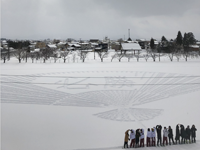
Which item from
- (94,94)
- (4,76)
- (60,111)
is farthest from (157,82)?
(4,76)

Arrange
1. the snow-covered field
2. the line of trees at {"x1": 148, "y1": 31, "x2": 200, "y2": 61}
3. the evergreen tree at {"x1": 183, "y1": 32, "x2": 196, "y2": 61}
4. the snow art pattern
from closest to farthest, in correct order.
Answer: the snow-covered field, the snow art pattern, the line of trees at {"x1": 148, "y1": 31, "x2": 200, "y2": 61}, the evergreen tree at {"x1": 183, "y1": 32, "x2": 196, "y2": 61}

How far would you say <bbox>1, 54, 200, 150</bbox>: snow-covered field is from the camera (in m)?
3.58

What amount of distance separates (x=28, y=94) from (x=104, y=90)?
2706 mm

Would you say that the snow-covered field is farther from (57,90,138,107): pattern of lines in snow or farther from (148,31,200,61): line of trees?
(148,31,200,61): line of trees

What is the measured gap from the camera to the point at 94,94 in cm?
628

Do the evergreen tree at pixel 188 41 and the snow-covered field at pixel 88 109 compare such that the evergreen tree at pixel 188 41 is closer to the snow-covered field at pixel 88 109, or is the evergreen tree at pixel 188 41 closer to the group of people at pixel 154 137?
the snow-covered field at pixel 88 109

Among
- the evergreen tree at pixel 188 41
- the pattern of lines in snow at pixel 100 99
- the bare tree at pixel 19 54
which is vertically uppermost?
the evergreen tree at pixel 188 41

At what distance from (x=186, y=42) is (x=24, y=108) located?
50.3 ft

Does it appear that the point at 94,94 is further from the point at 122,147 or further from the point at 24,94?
the point at 122,147

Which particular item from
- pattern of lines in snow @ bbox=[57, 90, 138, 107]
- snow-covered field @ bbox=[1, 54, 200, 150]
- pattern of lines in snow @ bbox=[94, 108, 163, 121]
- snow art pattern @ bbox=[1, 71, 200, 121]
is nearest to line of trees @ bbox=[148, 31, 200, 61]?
snow art pattern @ bbox=[1, 71, 200, 121]

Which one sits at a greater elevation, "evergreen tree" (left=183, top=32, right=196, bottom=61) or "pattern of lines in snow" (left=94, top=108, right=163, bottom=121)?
"evergreen tree" (left=183, top=32, right=196, bottom=61)

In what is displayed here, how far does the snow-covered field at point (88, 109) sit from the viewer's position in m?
3.58

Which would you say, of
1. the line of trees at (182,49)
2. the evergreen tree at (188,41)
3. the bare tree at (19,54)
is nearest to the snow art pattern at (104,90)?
the bare tree at (19,54)

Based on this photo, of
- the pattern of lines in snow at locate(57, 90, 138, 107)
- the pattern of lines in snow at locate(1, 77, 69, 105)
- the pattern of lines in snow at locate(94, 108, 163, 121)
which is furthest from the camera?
the pattern of lines in snow at locate(1, 77, 69, 105)
